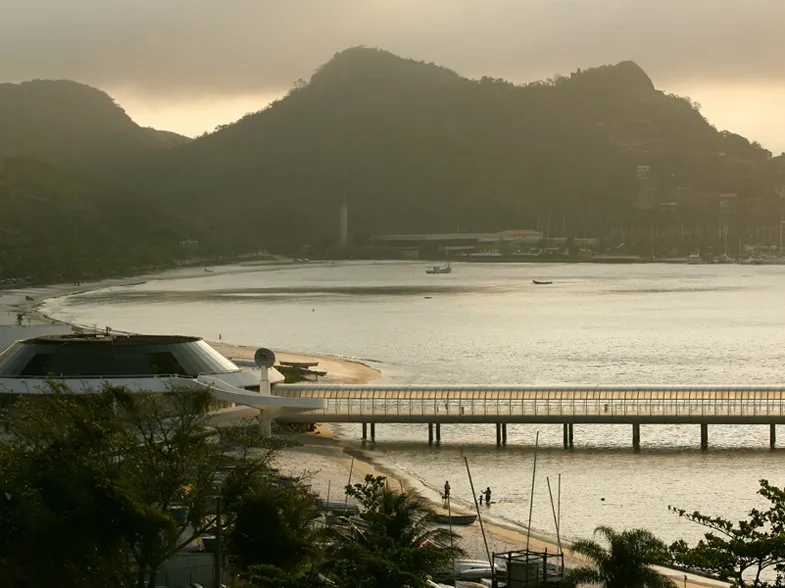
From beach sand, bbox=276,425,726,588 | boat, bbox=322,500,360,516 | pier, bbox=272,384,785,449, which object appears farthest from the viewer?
pier, bbox=272,384,785,449

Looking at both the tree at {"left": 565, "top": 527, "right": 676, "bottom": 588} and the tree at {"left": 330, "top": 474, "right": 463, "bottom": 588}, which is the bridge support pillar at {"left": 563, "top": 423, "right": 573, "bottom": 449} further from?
the tree at {"left": 565, "top": 527, "right": 676, "bottom": 588}

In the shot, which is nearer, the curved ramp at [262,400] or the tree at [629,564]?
the tree at [629,564]

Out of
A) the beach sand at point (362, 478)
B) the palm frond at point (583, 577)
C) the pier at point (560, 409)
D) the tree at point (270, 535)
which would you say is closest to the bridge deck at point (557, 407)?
A: the pier at point (560, 409)

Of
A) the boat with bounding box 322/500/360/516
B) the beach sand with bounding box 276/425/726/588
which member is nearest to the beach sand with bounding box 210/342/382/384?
the beach sand with bounding box 276/425/726/588

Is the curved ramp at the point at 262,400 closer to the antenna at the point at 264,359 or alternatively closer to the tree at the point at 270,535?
the antenna at the point at 264,359

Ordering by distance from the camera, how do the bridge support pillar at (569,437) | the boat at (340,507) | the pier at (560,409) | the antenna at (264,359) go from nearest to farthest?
the boat at (340,507) → the antenna at (264,359) → the pier at (560,409) → the bridge support pillar at (569,437)

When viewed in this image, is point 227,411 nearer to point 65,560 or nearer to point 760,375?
point 65,560

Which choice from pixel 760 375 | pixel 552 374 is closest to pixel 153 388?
pixel 552 374
